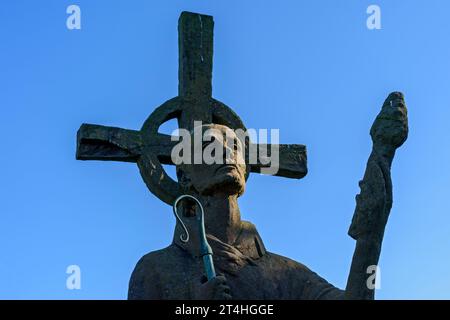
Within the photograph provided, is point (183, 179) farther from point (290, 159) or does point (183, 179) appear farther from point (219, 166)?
point (290, 159)

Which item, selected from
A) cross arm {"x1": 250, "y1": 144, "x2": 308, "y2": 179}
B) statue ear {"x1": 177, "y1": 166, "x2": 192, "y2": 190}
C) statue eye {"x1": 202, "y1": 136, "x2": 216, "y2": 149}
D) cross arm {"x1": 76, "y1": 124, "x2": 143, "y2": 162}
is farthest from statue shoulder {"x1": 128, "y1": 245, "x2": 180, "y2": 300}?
cross arm {"x1": 250, "y1": 144, "x2": 308, "y2": 179}

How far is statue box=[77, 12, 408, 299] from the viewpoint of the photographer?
1231 cm

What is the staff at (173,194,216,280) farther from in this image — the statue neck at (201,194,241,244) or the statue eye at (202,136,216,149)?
the statue eye at (202,136,216,149)

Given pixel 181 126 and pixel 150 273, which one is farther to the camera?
pixel 181 126

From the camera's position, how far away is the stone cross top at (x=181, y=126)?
14398 mm

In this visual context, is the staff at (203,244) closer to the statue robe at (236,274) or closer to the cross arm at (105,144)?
the statue robe at (236,274)

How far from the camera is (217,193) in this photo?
43.9 feet

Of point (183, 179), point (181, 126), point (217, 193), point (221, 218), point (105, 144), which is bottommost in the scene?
point (221, 218)

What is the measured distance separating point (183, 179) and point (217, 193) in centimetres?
68

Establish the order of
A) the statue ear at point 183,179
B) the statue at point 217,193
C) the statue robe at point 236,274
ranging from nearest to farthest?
the statue at point 217,193 < the statue robe at point 236,274 < the statue ear at point 183,179

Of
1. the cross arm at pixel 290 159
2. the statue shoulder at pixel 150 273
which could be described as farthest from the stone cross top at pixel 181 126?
the statue shoulder at pixel 150 273

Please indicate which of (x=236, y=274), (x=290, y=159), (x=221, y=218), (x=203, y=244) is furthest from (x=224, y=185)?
(x=290, y=159)
